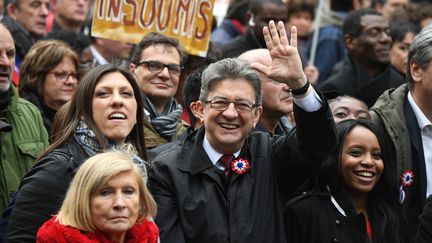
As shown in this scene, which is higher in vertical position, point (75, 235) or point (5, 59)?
point (5, 59)

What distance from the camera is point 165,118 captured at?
745cm

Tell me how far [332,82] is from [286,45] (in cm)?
408

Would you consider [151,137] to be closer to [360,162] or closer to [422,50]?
[360,162]

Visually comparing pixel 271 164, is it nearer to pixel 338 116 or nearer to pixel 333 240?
pixel 333 240

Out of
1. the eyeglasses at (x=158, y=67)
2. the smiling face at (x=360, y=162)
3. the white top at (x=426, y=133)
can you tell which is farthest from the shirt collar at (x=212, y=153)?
the white top at (x=426, y=133)

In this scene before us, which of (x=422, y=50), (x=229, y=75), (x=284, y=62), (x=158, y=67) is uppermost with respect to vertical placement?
(x=422, y=50)

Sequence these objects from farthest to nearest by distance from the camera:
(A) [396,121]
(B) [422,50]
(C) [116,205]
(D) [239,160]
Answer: (B) [422,50]
(A) [396,121]
(D) [239,160]
(C) [116,205]

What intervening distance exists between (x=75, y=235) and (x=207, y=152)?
1.13m

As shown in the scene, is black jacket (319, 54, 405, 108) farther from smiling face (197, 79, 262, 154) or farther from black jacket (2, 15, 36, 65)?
smiling face (197, 79, 262, 154)

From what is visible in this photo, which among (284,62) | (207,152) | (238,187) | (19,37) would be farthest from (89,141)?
(19,37)

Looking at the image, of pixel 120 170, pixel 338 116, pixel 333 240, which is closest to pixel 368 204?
pixel 333 240

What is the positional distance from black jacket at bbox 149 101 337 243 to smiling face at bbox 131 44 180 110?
1596 millimetres

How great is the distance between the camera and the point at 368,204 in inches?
272

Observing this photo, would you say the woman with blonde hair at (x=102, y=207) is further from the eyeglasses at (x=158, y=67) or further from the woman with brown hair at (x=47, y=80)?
the woman with brown hair at (x=47, y=80)
